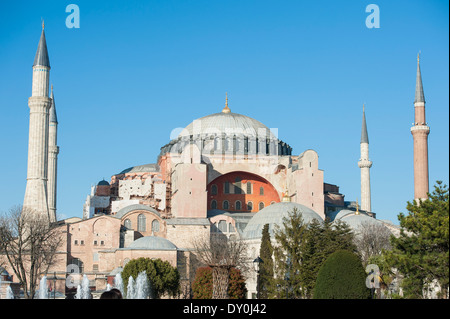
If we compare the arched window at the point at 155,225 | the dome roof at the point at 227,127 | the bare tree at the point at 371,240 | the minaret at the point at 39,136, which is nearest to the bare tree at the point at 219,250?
the arched window at the point at 155,225

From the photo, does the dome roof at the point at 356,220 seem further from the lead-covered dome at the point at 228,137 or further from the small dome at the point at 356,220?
the lead-covered dome at the point at 228,137

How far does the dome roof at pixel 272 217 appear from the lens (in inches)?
1497

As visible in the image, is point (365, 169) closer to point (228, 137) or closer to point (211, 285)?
point (228, 137)

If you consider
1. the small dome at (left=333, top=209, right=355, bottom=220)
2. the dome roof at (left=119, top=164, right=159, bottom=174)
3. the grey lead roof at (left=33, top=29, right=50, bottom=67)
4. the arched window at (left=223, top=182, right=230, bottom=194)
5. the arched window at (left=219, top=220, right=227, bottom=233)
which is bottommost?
the arched window at (left=219, top=220, right=227, bottom=233)

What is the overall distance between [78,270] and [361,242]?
47.5ft

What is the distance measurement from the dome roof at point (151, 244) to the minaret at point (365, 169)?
53.3 ft

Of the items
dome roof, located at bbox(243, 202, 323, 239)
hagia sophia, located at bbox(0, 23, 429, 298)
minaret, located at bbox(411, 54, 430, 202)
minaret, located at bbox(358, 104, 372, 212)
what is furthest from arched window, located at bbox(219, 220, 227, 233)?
minaret, located at bbox(358, 104, 372, 212)

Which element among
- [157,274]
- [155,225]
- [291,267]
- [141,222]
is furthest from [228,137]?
[291,267]

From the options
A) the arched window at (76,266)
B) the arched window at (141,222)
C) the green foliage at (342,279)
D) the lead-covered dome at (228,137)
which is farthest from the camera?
the lead-covered dome at (228,137)

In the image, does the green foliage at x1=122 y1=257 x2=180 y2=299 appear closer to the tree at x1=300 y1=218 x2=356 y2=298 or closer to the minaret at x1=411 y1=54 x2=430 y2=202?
the tree at x1=300 y1=218 x2=356 y2=298

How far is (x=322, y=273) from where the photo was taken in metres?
20.5

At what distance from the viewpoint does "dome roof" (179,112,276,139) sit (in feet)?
155

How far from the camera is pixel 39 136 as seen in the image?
40.3 metres

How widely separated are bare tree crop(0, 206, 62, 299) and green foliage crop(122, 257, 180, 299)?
14.7 ft
